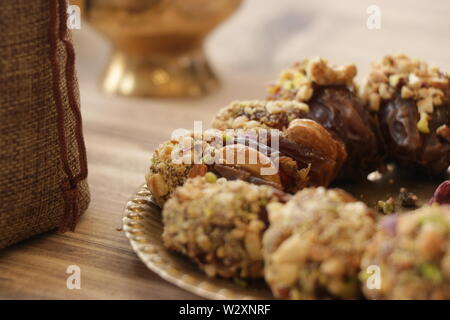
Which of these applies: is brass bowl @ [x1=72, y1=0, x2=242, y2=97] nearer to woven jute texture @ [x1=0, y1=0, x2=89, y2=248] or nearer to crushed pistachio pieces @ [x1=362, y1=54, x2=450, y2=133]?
crushed pistachio pieces @ [x1=362, y1=54, x2=450, y2=133]

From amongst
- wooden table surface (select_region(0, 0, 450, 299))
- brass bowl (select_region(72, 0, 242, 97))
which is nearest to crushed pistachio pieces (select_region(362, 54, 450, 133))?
wooden table surface (select_region(0, 0, 450, 299))

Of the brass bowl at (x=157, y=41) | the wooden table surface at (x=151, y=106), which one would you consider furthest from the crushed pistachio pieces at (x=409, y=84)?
the brass bowl at (x=157, y=41)

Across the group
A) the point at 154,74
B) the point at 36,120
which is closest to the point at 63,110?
the point at 36,120

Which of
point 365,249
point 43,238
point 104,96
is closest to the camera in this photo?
point 365,249

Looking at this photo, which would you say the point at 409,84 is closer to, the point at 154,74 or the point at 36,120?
the point at 36,120

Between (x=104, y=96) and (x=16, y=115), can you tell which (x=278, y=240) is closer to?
(x=16, y=115)

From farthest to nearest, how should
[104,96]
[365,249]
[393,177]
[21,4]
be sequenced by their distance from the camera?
[104,96] → [393,177] → [21,4] → [365,249]
